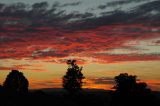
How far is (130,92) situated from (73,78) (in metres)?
39.6

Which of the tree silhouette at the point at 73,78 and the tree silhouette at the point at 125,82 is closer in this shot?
the tree silhouette at the point at 125,82

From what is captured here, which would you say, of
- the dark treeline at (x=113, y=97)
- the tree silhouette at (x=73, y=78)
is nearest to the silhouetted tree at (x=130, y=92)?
the dark treeline at (x=113, y=97)

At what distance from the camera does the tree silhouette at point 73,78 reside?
117 m

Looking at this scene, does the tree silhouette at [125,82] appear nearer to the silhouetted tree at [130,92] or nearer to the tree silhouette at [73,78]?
the silhouetted tree at [130,92]

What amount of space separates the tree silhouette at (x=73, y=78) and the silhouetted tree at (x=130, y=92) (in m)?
36.0

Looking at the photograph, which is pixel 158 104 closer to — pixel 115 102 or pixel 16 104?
pixel 115 102

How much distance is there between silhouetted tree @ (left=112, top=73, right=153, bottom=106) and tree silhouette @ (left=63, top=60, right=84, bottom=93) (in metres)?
36.0

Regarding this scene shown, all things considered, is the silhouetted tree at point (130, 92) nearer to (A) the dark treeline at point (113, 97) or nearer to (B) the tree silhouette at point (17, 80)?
(A) the dark treeline at point (113, 97)

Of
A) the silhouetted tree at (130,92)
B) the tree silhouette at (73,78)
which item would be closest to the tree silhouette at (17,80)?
the tree silhouette at (73,78)

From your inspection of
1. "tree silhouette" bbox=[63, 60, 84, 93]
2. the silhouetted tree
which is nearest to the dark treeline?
the silhouetted tree

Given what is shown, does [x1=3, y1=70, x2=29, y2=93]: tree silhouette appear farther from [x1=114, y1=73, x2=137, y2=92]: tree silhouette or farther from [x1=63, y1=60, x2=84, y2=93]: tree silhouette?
[x1=114, y1=73, x2=137, y2=92]: tree silhouette

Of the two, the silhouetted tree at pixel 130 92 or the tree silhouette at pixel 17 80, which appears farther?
the tree silhouette at pixel 17 80

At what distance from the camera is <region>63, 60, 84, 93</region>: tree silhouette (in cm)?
11731

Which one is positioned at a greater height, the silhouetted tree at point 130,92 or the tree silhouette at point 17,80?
the tree silhouette at point 17,80
